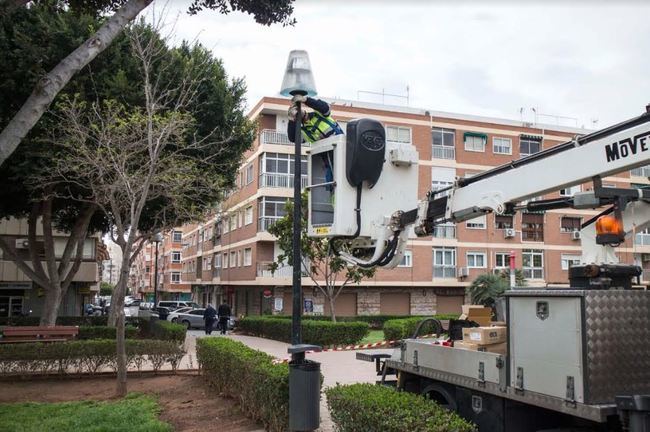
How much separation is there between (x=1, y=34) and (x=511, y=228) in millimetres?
32497

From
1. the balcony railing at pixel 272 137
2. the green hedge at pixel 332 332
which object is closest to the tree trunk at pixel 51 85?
the green hedge at pixel 332 332

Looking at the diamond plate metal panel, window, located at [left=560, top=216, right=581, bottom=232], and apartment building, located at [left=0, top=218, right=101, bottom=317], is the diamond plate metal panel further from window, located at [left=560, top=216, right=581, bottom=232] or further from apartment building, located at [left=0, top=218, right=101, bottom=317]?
window, located at [left=560, top=216, right=581, bottom=232]

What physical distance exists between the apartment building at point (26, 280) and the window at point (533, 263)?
27454 millimetres

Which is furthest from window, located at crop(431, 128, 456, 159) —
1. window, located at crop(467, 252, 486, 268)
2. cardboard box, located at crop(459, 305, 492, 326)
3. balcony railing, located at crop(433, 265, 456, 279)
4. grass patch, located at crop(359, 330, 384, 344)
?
cardboard box, located at crop(459, 305, 492, 326)

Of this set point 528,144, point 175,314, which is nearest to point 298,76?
point 175,314

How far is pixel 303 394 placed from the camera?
22.8 feet

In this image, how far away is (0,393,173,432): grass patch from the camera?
833cm

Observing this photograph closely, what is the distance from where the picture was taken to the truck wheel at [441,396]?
20.9 ft

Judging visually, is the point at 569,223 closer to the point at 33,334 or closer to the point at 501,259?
the point at 501,259

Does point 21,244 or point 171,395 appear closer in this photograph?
point 171,395

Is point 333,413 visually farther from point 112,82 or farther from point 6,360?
point 112,82

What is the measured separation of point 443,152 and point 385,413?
36.3m

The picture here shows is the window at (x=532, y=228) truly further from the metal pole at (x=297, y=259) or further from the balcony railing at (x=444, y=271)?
the metal pole at (x=297, y=259)

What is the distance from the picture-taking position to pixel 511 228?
4084cm
